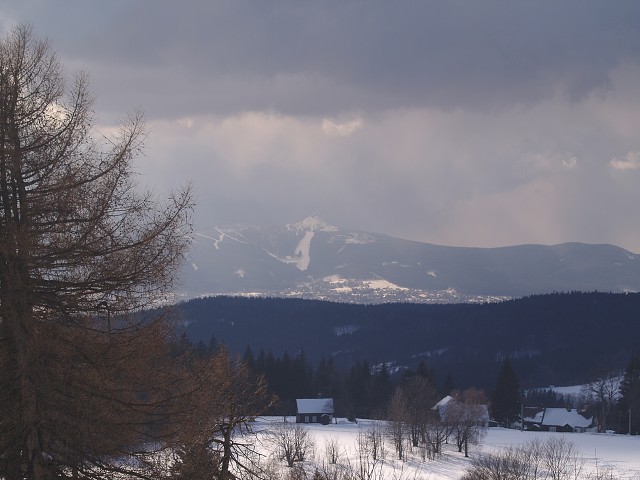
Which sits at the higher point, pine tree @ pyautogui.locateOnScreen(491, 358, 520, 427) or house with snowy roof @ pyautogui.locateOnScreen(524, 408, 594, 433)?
pine tree @ pyautogui.locateOnScreen(491, 358, 520, 427)

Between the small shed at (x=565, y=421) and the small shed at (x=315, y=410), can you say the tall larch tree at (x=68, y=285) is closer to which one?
the small shed at (x=315, y=410)

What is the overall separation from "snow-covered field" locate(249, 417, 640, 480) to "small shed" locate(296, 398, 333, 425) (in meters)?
7.40

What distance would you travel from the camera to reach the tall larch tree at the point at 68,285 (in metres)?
10.7

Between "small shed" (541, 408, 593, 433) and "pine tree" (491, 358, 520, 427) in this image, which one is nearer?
"small shed" (541, 408, 593, 433)

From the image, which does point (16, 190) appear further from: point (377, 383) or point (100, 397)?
point (377, 383)

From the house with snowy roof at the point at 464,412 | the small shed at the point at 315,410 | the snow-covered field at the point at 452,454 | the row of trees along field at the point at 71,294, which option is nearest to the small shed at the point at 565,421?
the snow-covered field at the point at 452,454

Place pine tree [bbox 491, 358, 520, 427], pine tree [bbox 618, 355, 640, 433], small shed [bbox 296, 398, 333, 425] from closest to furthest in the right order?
pine tree [bbox 618, 355, 640, 433], small shed [bbox 296, 398, 333, 425], pine tree [bbox 491, 358, 520, 427]

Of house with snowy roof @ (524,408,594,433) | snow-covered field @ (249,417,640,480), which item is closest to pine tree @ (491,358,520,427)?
house with snowy roof @ (524,408,594,433)

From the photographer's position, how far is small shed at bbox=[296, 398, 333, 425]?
363 ft

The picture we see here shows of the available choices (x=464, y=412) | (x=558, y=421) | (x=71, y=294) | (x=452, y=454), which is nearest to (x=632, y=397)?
(x=558, y=421)

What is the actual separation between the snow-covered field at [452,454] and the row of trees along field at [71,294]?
34.6 m

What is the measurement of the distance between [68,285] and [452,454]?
2782 inches

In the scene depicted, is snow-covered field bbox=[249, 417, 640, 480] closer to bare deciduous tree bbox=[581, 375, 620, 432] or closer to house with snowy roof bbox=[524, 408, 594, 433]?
house with snowy roof bbox=[524, 408, 594, 433]

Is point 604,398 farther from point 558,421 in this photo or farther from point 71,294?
point 71,294
